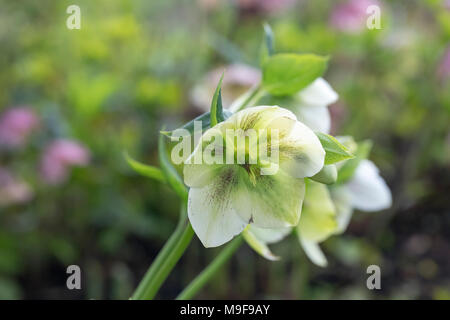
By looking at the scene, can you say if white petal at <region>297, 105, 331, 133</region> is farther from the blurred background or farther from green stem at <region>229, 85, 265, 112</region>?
the blurred background

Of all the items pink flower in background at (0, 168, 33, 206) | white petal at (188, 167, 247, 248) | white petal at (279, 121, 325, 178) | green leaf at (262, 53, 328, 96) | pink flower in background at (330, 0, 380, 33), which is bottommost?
pink flower in background at (0, 168, 33, 206)

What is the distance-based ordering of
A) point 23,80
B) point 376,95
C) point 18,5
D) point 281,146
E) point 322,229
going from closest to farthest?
point 281,146 < point 322,229 < point 23,80 < point 376,95 < point 18,5

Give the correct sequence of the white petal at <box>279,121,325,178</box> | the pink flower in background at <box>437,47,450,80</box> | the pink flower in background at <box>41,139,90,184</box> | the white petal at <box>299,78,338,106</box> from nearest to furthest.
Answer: the white petal at <box>279,121,325,178</box>, the white petal at <box>299,78,338,106</box>, the pink flower in background at <box>41,139,90,184</box>, the pink flower in background at <box>437,47,450,80</box>

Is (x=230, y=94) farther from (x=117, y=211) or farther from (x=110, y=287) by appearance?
(x=110, y=287)

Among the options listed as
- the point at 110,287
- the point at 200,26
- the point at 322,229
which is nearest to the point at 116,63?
the point at 200,26

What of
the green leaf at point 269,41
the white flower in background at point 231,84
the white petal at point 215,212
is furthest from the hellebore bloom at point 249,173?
the white flower in background at point 231,84

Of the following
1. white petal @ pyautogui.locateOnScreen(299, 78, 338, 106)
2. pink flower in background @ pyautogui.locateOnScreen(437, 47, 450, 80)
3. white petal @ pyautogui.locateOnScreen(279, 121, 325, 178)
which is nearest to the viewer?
white petal @ pyautogui.locateOnScreen(279, 121, 325, 178)

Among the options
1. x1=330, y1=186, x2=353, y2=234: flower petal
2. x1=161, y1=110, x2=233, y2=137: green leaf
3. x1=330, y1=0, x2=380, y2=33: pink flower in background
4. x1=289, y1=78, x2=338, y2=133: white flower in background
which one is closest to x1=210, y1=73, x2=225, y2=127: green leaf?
x1=161, y1=110, x2=233, y2=137: green leaf

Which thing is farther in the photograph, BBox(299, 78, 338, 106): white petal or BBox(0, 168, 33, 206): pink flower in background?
BBox(0, 168, 33, 206): pink flower in background
